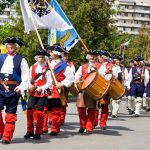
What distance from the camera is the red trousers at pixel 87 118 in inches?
439

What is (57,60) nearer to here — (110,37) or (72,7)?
(72,7)

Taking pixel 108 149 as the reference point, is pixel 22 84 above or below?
above

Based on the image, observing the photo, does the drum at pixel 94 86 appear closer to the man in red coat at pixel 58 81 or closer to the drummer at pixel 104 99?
the man in red coat at pixel 58 81

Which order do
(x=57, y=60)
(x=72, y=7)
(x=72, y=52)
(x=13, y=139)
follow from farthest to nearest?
(x=72, y=7) < (x=72, y=52) < (x=57, y=60) < (x=13, y=139)

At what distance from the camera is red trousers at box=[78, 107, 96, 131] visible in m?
11.1

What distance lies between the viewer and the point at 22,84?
9.36 metres

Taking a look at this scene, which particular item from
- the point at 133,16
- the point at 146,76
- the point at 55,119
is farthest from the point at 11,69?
the point at 133,16

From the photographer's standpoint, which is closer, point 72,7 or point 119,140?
point 119,140

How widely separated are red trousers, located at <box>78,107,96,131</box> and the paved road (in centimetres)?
22

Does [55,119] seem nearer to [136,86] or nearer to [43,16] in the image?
[43,16]

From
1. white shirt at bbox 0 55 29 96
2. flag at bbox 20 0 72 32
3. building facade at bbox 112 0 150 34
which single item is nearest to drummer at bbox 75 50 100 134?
flag at bbox 20 0 72 32

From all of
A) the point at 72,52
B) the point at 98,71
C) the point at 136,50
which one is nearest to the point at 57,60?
the point at 98,71

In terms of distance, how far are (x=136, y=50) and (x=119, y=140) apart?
5745 centimetres

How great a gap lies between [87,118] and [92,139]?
0.80m
